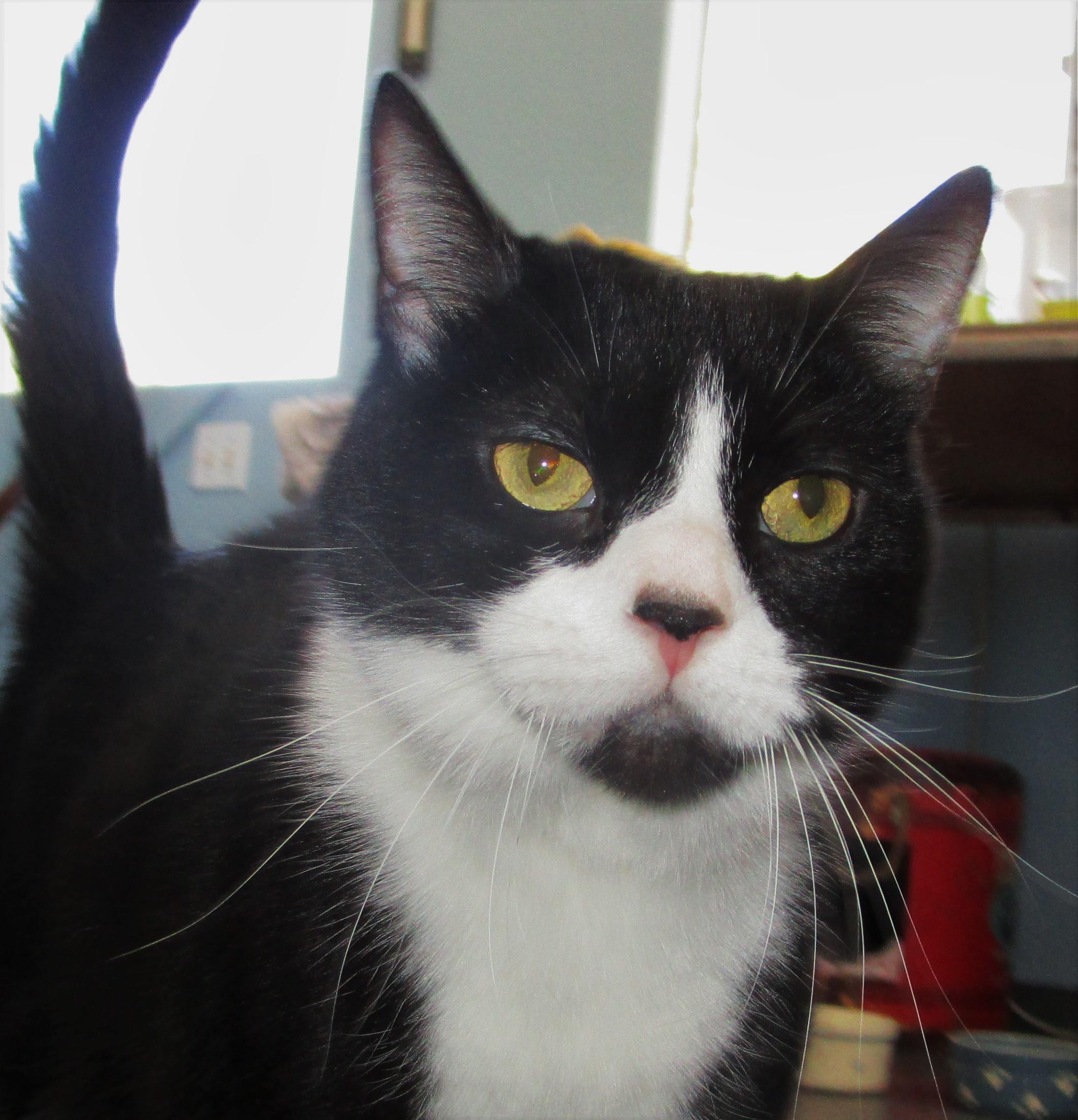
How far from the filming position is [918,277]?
26.0 inches

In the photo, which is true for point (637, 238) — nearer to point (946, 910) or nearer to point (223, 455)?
point (946, 910)

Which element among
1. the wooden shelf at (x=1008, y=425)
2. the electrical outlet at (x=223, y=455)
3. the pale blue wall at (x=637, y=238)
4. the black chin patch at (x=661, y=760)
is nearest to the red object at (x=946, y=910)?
the pale blue wall at (x=637, y=238)

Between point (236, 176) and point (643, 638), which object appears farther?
point (236, 176)

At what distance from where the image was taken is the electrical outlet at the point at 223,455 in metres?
1.81

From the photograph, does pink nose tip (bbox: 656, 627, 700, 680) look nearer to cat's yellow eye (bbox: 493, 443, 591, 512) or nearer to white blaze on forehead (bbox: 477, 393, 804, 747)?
white blaze on forehead (bbox: 477, 393, 804, 747)

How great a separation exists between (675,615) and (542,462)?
13 centimetres

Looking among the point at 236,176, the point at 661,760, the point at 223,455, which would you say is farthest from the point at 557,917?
the point at 223,455

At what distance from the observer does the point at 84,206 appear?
0.82 metres

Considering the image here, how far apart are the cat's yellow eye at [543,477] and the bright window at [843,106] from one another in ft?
1.35

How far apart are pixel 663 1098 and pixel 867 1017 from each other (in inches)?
20.1

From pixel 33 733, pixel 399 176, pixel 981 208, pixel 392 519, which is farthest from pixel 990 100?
pixel 33 733

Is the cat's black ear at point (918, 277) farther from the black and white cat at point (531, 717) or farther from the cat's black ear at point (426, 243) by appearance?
the cat's black ear at point (426, 243)

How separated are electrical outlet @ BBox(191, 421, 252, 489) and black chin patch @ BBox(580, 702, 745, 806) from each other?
1418mm

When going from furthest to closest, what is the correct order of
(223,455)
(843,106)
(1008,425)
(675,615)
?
(223,455), (1008,425), (843,106), (675,615)
